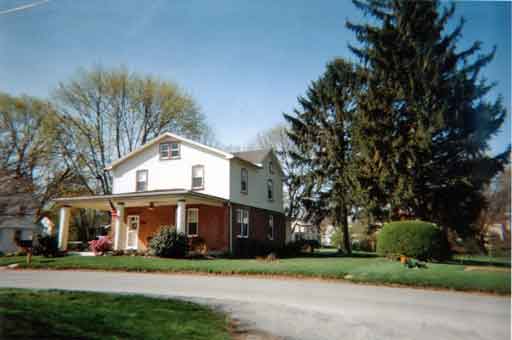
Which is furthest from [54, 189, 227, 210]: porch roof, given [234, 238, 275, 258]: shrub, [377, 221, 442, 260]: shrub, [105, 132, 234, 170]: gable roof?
[377, 221, 442, 260]: shrub

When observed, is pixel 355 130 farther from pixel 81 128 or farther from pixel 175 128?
pixel 81 128

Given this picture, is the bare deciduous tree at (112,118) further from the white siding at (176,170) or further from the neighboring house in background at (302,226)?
the neighboring house in background at (302,226)

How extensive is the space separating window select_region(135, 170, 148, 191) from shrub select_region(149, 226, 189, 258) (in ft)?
17.7

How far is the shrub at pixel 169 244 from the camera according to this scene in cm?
1463

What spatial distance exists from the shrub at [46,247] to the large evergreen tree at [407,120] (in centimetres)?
1381

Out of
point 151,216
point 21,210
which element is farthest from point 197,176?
point 21,210

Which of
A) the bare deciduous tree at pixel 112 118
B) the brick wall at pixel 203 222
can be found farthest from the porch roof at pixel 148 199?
the bare deciduous tree at pixel 112 118

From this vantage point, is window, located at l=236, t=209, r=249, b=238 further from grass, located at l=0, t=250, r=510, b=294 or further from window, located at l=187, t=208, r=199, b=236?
grass, located at l=0, t=250, r=510, b=294

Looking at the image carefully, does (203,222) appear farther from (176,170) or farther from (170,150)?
(170,150)

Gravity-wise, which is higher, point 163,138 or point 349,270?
point 163,138

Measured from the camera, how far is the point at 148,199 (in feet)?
54.8

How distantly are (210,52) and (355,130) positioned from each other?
11953 mm

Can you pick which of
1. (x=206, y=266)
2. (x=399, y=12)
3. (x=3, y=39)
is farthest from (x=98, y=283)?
(x=399, y=12)

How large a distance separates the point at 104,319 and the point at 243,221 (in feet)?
49.6
